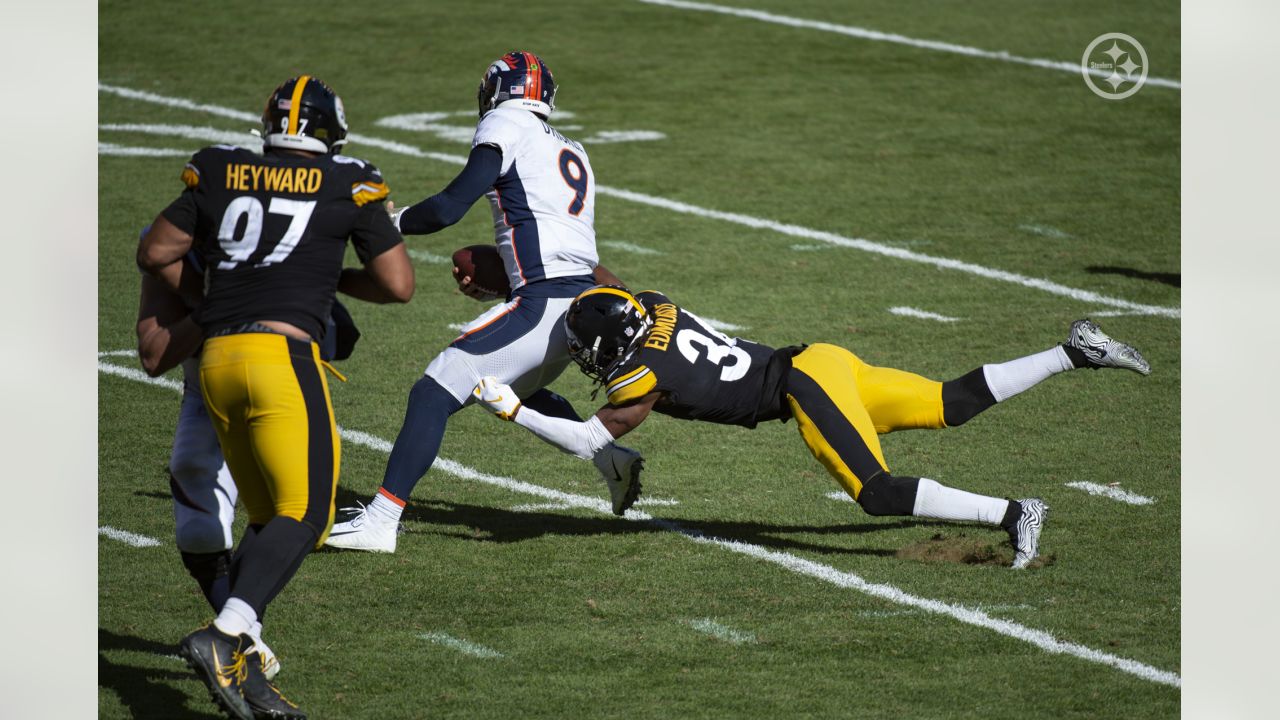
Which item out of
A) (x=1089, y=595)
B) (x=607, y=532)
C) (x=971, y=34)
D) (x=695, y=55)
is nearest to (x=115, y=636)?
(x=607, y=532)

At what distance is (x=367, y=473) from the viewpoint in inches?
284

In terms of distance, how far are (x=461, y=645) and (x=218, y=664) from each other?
3.91ft

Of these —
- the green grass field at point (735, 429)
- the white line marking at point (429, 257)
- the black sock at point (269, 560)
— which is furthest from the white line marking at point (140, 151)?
the black sock at point (269, 560)

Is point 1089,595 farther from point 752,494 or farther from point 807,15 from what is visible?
point 807,15

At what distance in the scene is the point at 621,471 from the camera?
633cm

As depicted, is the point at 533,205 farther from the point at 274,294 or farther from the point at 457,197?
the point at 274,294

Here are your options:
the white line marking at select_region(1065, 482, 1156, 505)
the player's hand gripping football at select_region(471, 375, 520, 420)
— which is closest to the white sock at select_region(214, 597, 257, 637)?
the player's hand gripping football at select_region(471, 375, 520, 420)

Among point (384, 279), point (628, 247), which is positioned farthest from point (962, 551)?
point (628, 247)

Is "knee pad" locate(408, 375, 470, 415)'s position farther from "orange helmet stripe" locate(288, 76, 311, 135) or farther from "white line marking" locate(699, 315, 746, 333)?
"white line marking" locate(699, 315, 746, 333)

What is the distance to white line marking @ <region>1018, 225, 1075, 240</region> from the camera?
11.5m

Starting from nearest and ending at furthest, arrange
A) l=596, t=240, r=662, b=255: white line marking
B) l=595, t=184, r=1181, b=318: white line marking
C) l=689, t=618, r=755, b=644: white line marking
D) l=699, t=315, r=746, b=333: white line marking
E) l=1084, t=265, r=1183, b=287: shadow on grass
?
l=689, t=618, r=755, b=644: white line marking < l=699, t=315, r=746, b=333: white line marking < l=595, t=184, r=1181, b=318: white line marking < l=1084, t=265, r=1183, b=287: shadow on grass < l=596, t=240, r=662, b=255: white line marking

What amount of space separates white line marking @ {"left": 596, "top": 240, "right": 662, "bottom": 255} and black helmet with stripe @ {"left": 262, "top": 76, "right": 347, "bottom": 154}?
635 cm

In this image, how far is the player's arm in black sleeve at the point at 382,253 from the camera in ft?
15.3

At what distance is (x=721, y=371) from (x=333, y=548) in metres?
1.63
